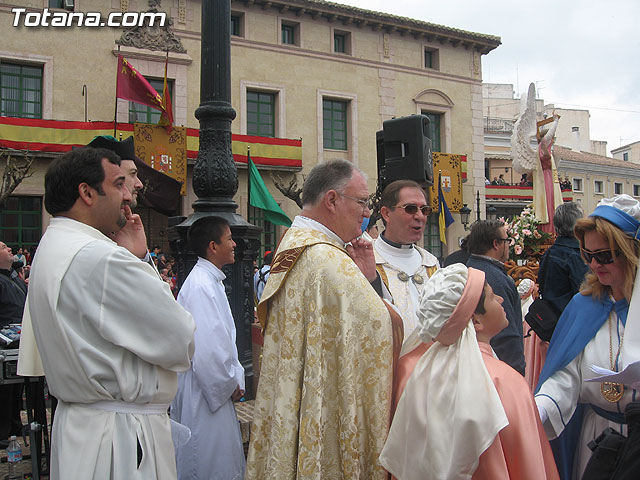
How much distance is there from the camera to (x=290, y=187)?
19.8 meters

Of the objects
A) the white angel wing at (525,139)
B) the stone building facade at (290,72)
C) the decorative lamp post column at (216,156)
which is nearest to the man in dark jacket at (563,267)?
the decorative lamp post column at (216,156)

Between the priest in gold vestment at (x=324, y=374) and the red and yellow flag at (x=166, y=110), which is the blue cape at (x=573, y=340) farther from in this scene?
the red and yellow flag at (x=166, y=110)

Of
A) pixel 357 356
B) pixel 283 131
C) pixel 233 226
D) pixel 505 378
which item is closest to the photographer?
pixel 505 378

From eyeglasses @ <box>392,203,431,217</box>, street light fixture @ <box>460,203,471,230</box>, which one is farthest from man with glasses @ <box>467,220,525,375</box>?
street light fixture @ <box>460,203,471,230</box>

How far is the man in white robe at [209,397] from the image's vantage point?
368 centimetres

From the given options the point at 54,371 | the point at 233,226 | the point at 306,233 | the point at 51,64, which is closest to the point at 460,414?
the point at 306,233

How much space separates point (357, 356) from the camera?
8.52 feet

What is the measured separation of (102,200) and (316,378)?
1215mm

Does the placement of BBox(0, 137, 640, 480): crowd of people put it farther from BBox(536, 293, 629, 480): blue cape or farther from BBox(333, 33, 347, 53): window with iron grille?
BBox(333, 33, 347, 53): window with iron grille

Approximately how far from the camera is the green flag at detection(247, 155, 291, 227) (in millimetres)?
10587

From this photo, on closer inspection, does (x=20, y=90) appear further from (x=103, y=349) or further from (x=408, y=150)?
(x=103, y=349)

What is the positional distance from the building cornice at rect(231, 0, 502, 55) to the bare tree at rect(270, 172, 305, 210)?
6.28m

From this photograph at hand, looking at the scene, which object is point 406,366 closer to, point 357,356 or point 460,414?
point 357,356

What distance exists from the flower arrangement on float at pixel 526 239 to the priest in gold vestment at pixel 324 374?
5208 mm
